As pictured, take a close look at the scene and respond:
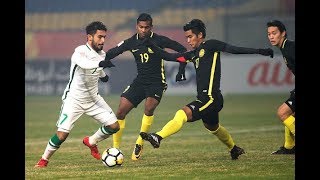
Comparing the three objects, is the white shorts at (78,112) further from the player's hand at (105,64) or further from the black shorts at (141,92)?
the player's hand at (105,64)

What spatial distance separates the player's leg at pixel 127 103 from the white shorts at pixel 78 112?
2.54 ft

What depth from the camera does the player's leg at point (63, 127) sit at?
34.3 feet

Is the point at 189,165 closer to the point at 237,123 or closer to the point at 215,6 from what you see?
the point at 237,123

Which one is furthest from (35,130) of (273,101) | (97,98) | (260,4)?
(260,4)

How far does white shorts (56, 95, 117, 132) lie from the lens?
1053 cm

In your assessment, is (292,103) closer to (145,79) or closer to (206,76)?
(206,76)

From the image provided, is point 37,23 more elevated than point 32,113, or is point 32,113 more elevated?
point 37,23

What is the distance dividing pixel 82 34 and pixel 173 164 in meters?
22.1

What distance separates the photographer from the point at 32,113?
24.0m

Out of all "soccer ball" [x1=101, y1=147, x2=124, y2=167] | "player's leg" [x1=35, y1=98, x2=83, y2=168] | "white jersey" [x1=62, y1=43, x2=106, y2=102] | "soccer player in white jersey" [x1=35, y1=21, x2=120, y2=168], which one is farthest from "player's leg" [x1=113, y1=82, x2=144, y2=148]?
"soccer ball" [x1=101, y1=147, x2=124, y2=167]

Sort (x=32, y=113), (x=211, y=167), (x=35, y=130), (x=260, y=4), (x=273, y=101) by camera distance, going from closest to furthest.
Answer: (x=211, y=167)
(x=35, y=130)
(x=32, y=113)
(x=273, y=101)
(x=260, y=4)

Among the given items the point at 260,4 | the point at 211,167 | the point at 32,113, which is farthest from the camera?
the point at 260,4

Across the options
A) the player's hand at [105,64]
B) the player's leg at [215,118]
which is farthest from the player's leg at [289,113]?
the player's hand at [105,64]

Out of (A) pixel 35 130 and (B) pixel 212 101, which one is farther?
(A) pixel 35 130
